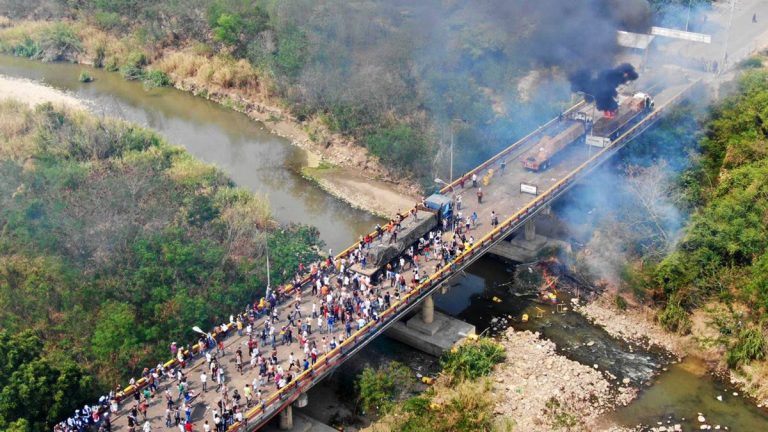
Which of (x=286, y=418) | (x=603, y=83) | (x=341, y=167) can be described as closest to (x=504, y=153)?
(x=603, y=83)

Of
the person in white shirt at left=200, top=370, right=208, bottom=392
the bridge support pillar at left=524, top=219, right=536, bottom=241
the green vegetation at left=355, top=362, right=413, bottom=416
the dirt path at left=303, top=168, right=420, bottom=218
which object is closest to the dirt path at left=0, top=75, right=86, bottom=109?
the dirt path at left=303, top=168, right=420, bottom=218

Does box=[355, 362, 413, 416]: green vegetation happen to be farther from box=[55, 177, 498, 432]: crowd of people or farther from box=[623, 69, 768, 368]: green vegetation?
box=[623, 69, 768, 368]: green vegetation

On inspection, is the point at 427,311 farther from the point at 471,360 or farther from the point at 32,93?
the point at 32,93

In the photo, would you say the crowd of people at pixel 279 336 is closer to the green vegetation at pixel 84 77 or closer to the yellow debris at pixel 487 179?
the yellow debris at pixel 487 179

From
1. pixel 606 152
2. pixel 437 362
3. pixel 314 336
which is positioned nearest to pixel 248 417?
pixel 314 336

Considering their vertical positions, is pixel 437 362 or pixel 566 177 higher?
pixel 566 177

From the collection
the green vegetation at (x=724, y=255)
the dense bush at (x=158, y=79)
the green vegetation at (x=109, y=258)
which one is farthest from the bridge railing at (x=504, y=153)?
the dense bush at (x=158, y=79)

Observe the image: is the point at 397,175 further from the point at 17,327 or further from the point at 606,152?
the point at 17,327
